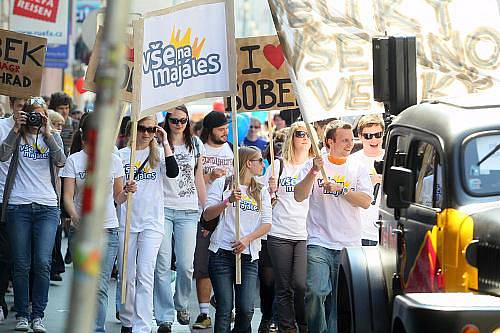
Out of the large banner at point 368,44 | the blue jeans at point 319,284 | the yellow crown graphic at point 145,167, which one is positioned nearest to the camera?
the blue jeans at point 319,284

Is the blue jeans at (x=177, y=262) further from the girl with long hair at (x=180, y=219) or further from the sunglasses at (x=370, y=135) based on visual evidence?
the sunglasses at (x=370, y=135)

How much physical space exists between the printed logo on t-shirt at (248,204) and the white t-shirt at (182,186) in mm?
1152

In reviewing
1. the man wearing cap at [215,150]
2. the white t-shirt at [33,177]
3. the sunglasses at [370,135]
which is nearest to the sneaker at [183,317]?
the man wearing cap at [215,150]

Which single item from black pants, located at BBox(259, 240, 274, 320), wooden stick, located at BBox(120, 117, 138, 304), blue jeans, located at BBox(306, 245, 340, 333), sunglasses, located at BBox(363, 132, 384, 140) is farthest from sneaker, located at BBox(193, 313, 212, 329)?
sunglasses, located at BBox(363, 132, 384, 140)

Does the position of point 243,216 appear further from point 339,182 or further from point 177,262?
point 177,262

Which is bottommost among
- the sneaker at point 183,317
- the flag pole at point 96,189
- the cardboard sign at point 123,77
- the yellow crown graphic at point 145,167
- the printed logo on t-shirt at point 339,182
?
the sneaker at point 183,317

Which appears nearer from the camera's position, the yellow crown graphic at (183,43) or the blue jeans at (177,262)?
the yellow crown graphic at (183,43)

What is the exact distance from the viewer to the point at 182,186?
1211 cm

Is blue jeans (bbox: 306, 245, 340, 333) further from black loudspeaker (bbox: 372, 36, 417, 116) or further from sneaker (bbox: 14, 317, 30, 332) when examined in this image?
sneaker (bbox: 14, 317, 30, 332)

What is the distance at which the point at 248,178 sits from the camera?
440 inches

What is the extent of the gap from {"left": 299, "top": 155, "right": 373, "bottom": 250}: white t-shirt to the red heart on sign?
2.19 meters

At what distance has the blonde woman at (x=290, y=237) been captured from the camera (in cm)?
1116

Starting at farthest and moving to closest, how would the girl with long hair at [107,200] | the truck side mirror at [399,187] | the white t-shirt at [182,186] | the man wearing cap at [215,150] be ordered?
the man wearing cap at [215,150] < the white t-shirt at [182,186] < the girl with long hair at [107,200] < the truck side mirror at [399,187]

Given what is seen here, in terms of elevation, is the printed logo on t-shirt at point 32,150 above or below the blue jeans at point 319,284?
above
